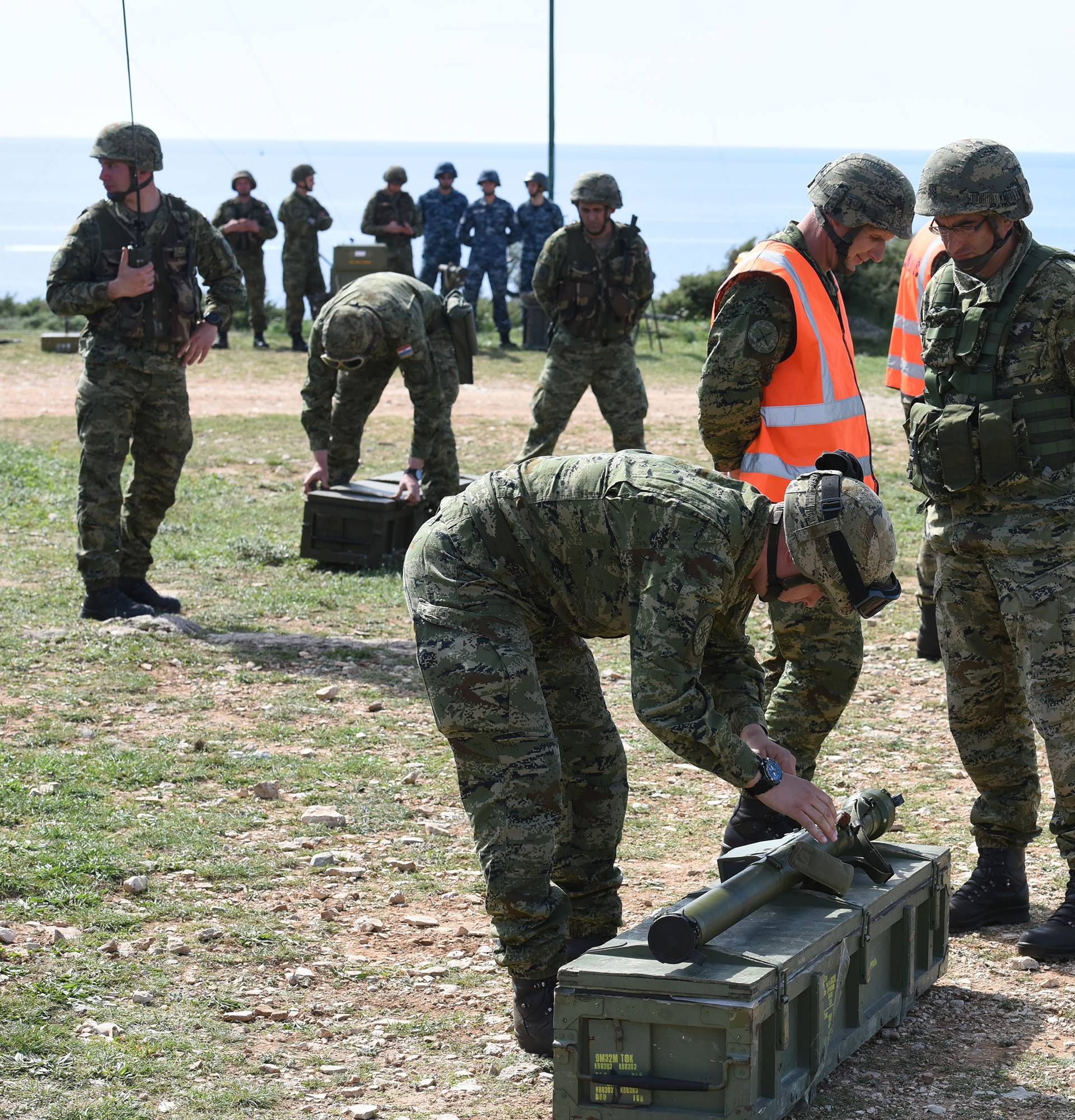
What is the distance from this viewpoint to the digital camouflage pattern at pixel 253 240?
751 inches

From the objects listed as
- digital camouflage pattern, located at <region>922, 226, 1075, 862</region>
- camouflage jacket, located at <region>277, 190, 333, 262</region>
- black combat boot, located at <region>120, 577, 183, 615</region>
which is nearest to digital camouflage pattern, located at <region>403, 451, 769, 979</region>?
digital camouflage pattern, located at <region>922, 226, 1075, 862</region>

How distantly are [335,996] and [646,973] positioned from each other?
4.35ft

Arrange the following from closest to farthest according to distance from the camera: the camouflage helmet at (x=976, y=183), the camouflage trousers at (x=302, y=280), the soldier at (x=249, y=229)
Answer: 1. the camouflage helmet at (x=976, y=183)
2. the soldier at (x=249, y=229)
3. the camouflage trousers at (x=302, y=280)

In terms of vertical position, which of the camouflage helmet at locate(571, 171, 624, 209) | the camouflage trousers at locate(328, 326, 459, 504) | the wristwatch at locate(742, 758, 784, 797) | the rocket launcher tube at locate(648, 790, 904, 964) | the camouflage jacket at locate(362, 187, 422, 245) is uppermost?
the camouflage jacket at locate(362, 187, 422, 245)

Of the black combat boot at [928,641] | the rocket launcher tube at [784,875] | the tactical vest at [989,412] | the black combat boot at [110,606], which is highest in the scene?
the tactical vest at [989,412]

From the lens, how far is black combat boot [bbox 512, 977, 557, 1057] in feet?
13.1

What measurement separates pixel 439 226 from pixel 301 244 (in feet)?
5.76

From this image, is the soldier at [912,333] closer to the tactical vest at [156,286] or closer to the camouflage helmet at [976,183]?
the camouflage helmet at [976,183]

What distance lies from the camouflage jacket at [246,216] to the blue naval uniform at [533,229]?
10.2 feet

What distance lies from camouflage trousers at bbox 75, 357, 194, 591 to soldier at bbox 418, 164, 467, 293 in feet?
38.6

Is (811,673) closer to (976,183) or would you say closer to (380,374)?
(976,183)

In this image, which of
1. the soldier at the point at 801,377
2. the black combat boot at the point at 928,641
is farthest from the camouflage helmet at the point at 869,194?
the black combat boot at the point at 928,641

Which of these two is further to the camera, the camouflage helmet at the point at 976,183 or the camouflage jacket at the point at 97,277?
the camouflage jacket at the point at 97,277

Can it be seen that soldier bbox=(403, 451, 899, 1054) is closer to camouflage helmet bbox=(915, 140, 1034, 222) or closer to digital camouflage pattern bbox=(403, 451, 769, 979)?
digital camouflage pattern bbox=(403, 451, 769, 979)
